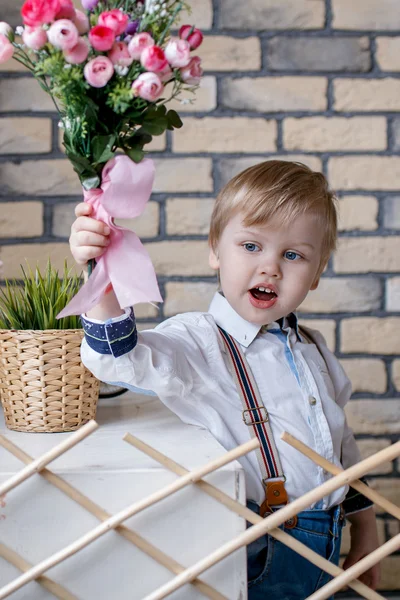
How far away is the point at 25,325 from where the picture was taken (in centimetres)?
100

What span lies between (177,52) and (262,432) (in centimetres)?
56

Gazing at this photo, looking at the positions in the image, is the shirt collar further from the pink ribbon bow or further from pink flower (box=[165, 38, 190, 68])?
pink flower (box=[165, 38, 190, 68])

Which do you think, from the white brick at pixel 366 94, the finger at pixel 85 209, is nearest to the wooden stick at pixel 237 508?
the finger at pixel 85 209

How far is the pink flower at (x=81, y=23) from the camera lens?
696 millimetres

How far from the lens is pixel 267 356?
43.3 inches

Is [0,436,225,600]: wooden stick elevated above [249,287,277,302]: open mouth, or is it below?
below

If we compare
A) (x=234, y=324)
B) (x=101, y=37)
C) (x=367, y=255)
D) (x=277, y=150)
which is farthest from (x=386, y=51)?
(x=101, y=37)

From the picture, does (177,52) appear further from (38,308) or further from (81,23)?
(38,308)

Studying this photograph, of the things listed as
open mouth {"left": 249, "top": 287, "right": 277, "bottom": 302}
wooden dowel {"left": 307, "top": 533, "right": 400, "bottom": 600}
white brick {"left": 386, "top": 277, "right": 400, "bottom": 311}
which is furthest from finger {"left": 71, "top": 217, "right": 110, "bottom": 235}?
white brick {"left": 386, "top": 277, "right": 400, "bottom": 311}

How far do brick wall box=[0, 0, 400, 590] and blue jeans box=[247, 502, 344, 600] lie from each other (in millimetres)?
552

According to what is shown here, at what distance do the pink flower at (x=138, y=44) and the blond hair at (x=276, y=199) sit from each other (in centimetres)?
42

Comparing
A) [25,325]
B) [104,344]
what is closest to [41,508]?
[104,344]

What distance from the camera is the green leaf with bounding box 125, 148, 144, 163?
0.74m

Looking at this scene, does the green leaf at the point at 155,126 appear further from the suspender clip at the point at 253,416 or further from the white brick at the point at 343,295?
the white brick at the point at 343,295
